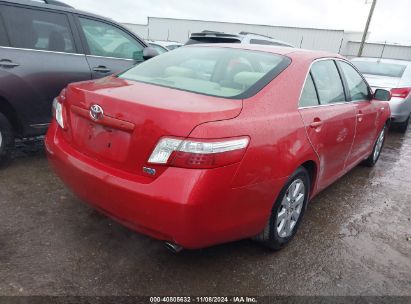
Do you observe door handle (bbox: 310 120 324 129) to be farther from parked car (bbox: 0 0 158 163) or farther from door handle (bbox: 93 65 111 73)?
door handle (bbox: 93 65 111 73)

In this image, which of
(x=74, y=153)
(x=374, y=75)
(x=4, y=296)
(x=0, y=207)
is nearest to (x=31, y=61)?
(x=0, y=207)

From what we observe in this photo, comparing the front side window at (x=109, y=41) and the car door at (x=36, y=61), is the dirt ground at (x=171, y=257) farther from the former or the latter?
the front side window at (x=109, y=41)

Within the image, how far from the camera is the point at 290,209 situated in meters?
2.71

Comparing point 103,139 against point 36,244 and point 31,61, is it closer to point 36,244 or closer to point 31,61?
point 36,244

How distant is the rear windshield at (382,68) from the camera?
7.36 m

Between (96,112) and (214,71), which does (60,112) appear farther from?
(214,71)

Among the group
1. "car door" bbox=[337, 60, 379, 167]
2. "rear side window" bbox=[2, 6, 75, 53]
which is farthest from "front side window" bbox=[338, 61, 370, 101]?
"rear side window" bbox=[2, 6, 75, 53]

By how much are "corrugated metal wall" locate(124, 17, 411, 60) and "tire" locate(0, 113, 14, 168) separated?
3038cm

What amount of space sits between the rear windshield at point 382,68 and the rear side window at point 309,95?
17.5ft

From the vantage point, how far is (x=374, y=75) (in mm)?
7312

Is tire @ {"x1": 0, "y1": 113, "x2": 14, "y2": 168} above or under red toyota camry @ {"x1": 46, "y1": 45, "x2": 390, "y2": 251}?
under

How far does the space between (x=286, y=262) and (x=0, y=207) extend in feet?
7.58

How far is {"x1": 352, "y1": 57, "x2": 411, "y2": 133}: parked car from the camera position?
6.66m

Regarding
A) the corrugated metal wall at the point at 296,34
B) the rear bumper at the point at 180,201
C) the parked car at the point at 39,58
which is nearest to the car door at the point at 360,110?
the rear bumper at the point at 180,201
